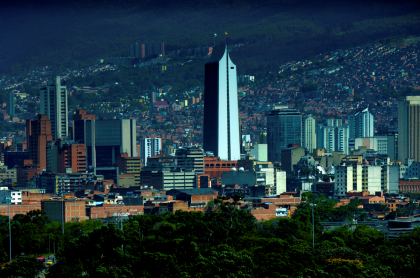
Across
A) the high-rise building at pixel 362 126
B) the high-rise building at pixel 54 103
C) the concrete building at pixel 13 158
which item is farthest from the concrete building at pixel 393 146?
the concrete building at pixel 13 158

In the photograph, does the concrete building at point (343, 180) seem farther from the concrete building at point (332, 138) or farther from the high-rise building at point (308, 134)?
the concrete building at point (332, 138)

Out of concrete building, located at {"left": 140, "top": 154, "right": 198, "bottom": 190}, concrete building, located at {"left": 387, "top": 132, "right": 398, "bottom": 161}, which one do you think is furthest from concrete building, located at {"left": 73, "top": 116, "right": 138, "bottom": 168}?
concrete building, located at {"left": 387, "top": 132, "right": 398, "bottom": 161}

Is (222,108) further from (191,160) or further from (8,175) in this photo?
(8,175)

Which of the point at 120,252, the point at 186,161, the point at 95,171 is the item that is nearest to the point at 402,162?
the point at 186,161

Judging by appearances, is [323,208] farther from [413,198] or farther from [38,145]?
[38,145]

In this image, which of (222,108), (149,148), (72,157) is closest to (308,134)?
(149,148)

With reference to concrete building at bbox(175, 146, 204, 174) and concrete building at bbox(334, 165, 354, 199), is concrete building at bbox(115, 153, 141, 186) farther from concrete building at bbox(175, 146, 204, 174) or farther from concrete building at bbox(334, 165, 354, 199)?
concrete building at bbox(334, 165, 354, 199)
